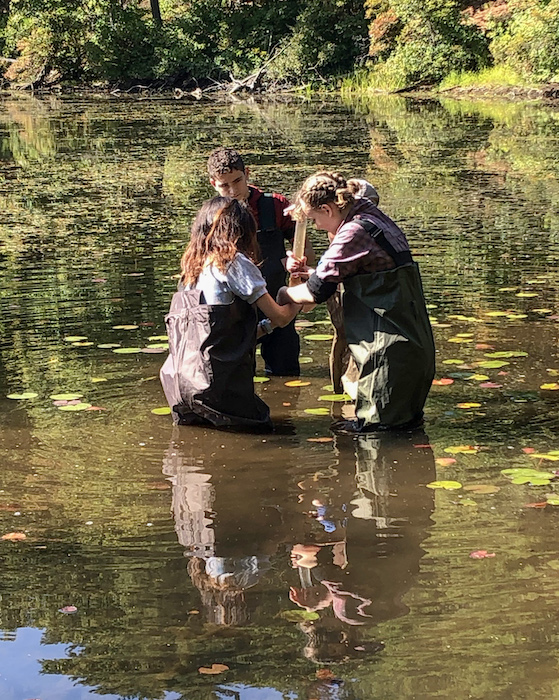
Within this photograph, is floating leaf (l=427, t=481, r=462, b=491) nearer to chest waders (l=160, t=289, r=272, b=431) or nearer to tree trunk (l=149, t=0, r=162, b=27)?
chest waders (l=160, t=289, r=272, b=431)

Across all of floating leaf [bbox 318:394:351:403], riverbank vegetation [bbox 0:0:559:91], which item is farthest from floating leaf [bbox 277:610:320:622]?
riverbank vegetation [bbox 0:0:559:91]

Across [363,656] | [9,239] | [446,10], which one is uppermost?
[446,10]

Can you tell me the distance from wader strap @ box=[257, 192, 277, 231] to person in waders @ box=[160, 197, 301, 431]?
2.87ft

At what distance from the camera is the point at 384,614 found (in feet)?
12.0

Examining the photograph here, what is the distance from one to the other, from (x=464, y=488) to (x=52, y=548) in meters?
1.86

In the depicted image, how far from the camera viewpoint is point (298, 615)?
3.66 m

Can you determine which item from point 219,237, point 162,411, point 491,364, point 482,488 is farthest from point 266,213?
point 482,488

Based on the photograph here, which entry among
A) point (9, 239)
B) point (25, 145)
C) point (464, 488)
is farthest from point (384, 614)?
point (25, 145)

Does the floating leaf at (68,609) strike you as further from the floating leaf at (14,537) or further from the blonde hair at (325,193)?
the blonde hair at (325,193)

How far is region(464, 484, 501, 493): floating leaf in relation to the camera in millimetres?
4730

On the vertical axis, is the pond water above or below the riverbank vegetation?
below

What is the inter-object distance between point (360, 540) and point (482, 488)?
31.3 inches

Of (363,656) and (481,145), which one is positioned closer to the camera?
(363,656)

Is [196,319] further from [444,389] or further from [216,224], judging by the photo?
[444,389]
